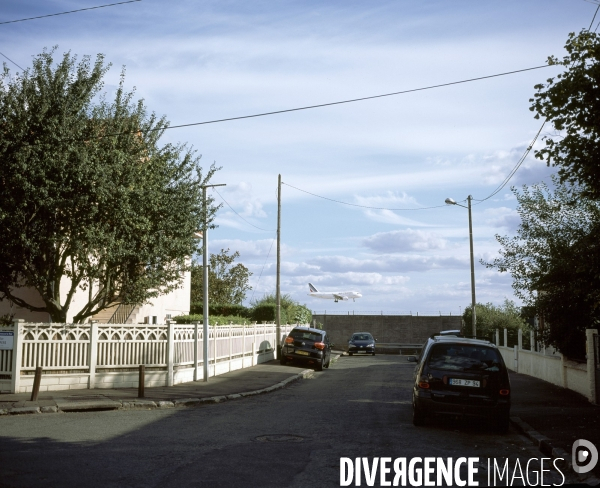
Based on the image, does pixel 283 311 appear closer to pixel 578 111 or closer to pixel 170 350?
pixel 170 350

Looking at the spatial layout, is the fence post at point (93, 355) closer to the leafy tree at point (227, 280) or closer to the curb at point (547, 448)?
the curb at point (547, 448)

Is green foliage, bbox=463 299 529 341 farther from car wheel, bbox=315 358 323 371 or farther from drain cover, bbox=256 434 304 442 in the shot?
drain cover, bbox=256 434 304 442

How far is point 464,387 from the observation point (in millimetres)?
12039

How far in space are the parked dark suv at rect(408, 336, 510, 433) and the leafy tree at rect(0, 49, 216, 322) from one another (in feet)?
31.2

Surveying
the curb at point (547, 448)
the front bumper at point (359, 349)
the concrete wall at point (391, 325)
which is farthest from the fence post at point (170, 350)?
the concrete wall at point (391, 325)

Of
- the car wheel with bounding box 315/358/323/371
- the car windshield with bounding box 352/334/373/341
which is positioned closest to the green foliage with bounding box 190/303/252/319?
the car windshield with bounding box 352/334/373/341

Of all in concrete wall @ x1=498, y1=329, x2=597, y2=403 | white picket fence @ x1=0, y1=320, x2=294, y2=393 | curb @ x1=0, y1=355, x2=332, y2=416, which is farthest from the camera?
concrete wall @ x1=498, y1=329, x2=597, y2=403

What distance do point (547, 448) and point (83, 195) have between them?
12706mm

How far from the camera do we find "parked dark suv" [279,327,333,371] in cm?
2930

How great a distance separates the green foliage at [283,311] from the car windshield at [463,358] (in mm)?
26641

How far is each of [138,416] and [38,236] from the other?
269 inches

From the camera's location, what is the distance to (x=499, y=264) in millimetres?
26188

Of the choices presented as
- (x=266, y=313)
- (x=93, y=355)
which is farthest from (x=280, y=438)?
(x=266, y=313)

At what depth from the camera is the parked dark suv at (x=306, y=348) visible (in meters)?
29.3
